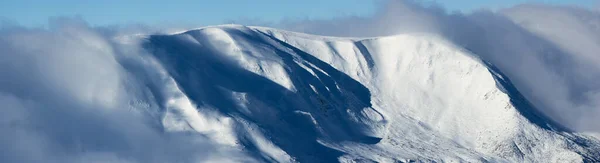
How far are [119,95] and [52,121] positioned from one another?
53.9 feet

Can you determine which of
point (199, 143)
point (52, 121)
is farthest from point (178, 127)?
point (52, 121)

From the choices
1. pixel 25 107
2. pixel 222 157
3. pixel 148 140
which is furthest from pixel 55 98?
pixel 222 157

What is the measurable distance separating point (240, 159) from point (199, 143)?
9143mm

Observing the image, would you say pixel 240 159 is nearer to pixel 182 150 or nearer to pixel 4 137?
pixel 182 150

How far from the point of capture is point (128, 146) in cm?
18488

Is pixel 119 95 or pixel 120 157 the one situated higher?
pixel 119 95

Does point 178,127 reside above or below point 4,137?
above

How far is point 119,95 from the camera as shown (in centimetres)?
19825

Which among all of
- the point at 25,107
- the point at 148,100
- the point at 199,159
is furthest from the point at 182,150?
the point at 25,107

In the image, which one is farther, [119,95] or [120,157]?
[119,95]

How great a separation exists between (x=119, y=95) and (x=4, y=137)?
89.5 ft

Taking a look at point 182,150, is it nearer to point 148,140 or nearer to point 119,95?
point 148,140

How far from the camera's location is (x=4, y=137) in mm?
177000

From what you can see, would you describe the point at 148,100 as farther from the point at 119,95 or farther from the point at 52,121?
the point at 52,121
